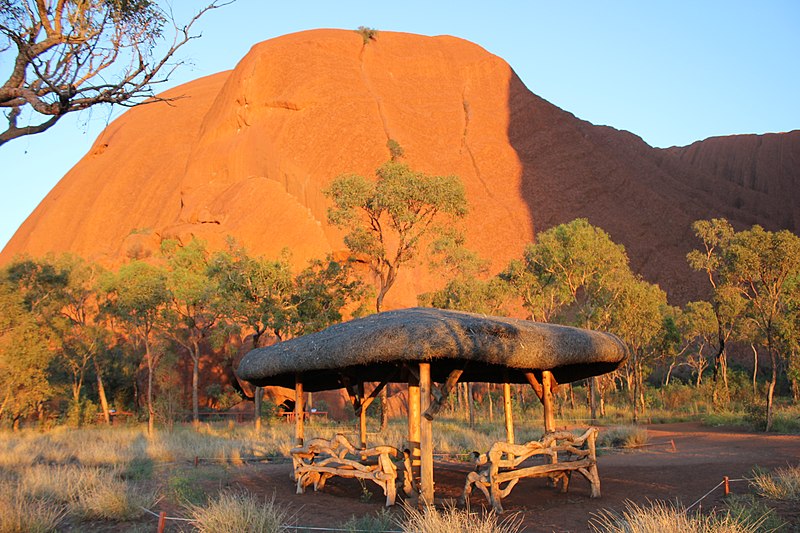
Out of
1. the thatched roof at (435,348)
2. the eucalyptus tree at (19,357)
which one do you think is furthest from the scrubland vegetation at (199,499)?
the eucalyptus tree at (19,357)

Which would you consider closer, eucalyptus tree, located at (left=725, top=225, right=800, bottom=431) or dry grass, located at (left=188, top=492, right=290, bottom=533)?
dry grass, located at (left=188, top=492, right=290, bottom=533)

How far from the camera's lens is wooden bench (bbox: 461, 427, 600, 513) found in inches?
363

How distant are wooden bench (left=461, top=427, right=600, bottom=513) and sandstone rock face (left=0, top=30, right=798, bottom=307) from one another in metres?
35.3

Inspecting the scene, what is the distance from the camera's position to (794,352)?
32.2 m

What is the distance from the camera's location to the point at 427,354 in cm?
874

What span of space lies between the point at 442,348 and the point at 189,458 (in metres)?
10.2

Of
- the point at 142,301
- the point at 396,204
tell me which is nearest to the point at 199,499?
the point at 396,204

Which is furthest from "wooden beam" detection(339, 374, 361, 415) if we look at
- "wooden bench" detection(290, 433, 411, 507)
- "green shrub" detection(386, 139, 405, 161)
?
"green shrub" detection(386, 139, 405, 161)

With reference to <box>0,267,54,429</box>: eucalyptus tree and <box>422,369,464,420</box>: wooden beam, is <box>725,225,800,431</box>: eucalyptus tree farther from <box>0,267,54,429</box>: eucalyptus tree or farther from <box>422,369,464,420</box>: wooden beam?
<box>0,267,54,429</box>: eucalyptus tree

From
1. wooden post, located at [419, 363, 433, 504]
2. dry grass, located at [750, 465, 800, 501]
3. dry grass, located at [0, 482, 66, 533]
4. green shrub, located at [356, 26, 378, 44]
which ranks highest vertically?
green shrub, located at [356, 26, 378, 44]

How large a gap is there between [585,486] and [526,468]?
268 centimetres

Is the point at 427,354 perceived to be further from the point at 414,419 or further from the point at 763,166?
the point at 763,166

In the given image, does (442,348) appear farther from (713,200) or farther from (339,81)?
(713,200)

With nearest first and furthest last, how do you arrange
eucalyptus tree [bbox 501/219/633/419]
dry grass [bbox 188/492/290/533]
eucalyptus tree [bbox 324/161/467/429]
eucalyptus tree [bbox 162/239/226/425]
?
dry grass [bbox 188/492/290/533] → eucalyptus tree [bbox 324/161/467/429] → eucalyptus tree [bbox 162/239/226/425] → eucalyptus tree [bbox 501/219/633/419]
